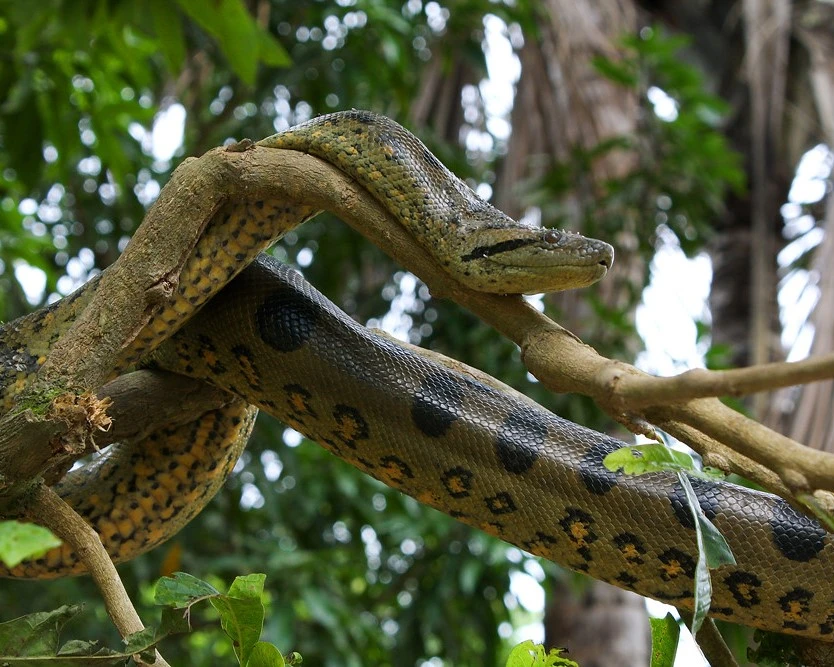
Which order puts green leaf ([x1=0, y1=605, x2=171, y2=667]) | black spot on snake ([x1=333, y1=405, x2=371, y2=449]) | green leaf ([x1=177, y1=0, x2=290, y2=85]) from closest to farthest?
green leaf ([x1=0, y1=605, x2=171, y2=667]), black spot on snake ([x1=333, y1=405, x2=371, y2=449]), green leaf ([x1=177, y1=0, x2=290, y2=85])

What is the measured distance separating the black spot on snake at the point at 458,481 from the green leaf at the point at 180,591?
96 cm

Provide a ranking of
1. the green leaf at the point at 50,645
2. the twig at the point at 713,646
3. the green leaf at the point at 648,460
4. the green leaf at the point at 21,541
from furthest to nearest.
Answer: the twig at the point at 713,646 → the green leaf at the point at 50,645 → the green leaf at the point at 648,460 → the green leaf at the point at 21,541

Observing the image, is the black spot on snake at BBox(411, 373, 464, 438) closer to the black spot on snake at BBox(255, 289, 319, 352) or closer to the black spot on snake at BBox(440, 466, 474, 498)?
the black spot on snake at BBox(440, 466, 474, 498)

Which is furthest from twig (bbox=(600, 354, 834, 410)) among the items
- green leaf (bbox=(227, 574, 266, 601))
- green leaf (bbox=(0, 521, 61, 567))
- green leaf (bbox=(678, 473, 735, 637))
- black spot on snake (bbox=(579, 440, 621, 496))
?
green leaf (bbox=(0, 521, 61, 567))

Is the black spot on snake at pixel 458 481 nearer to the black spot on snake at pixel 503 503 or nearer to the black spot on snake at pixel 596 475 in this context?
the black spot on snake at pixel 503 503

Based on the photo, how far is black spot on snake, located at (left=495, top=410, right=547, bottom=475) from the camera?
9.54ft

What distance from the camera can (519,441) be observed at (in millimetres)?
2939

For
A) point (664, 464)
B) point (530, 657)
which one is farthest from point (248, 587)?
point (664, 464)

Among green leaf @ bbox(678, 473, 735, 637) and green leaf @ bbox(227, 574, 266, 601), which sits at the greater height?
green leaf @ bbox(678, 473, 735, 637)

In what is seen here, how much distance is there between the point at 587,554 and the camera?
285 centimetres

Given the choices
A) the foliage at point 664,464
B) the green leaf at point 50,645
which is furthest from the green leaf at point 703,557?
the green leaf at point 50,645

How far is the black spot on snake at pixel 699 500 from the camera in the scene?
276 centimetres

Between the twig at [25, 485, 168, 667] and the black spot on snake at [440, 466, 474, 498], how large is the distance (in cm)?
100

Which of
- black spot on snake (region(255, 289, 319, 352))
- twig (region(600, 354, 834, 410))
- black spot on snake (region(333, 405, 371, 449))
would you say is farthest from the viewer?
black spot on snake (region(255, 289, 319, 352))
